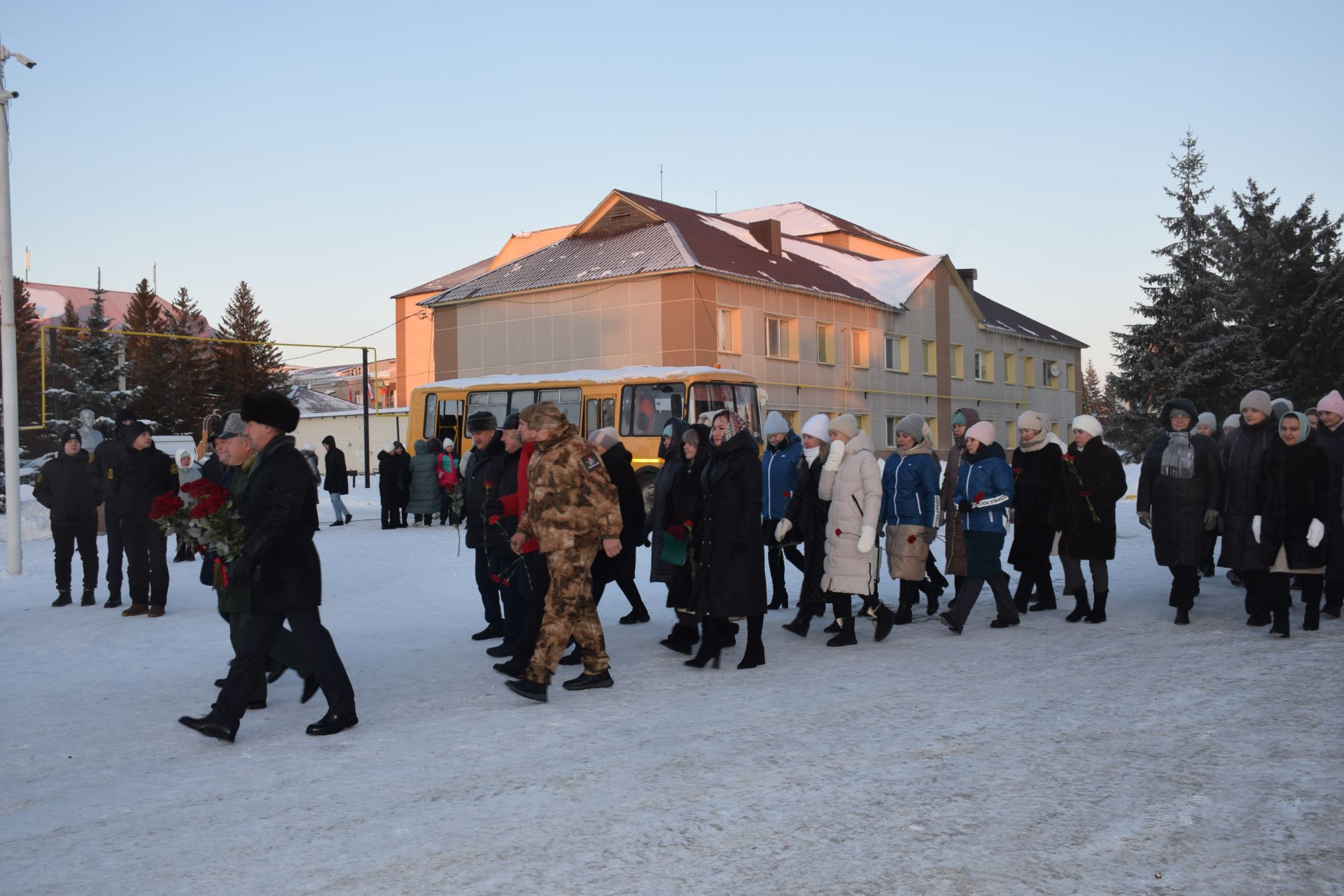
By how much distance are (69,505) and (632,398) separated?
41.9 ft

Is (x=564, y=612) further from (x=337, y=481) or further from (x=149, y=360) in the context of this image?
(x=149, y=360)

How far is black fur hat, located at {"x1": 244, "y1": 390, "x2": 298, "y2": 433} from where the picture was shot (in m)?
6.22

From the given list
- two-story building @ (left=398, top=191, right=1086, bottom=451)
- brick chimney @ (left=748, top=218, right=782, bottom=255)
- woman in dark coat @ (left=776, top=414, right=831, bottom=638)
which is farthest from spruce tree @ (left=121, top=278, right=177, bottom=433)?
woman in dark coat @ (left=776, top=414, right=831, bottom=638)

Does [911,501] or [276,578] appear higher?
[911,501]

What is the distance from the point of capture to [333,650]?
623 centimetres

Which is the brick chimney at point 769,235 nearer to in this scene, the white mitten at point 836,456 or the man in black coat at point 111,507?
the man in black coat at point 111,507

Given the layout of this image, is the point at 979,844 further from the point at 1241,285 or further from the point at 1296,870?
the point at 1241,285

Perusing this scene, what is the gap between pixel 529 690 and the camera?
667 centimetres

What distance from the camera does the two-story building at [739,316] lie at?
3319 centimetres

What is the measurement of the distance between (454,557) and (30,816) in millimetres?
11125

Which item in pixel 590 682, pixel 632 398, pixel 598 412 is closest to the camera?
pixel 590 682

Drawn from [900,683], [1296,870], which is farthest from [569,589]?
[1296,870]

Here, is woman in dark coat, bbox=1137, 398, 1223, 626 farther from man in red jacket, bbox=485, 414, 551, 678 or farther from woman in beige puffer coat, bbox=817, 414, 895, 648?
man in red jacket, bbox=485, 414, 551, 678

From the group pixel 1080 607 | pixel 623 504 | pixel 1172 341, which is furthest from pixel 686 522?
pixel 1172 341
